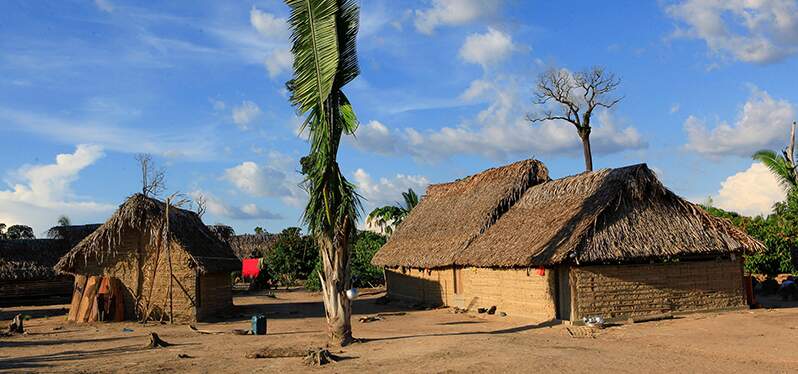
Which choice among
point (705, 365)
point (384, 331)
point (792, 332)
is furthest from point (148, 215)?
point (792, 332)

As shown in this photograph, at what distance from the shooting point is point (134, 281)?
68.2 feet

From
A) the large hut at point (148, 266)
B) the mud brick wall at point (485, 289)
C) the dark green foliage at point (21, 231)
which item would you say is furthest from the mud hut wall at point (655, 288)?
the dark green foliage at point (21, 231)

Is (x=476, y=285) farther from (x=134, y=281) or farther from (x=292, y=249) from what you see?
(x=292, y=249)

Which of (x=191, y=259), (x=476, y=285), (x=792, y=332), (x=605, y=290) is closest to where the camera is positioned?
(x=792, y=332)

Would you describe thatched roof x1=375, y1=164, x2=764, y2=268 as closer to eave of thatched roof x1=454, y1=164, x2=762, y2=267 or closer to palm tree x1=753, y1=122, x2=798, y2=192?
eave of thatched roof x1=454, y1=164, x2=762, y2=267

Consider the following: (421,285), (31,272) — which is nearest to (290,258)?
(31,272)

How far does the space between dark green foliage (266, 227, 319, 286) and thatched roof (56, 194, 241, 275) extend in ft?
57.7

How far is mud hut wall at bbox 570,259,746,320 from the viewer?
1691 cm

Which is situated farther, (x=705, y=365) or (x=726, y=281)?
(x=726, y=281)

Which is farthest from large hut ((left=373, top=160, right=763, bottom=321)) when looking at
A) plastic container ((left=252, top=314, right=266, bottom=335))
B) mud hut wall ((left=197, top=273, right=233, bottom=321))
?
mud hut wall ((left=197, top=273, right=233, bottom=321))

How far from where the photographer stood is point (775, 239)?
25.7 meters

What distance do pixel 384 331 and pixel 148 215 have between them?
8.12 meters

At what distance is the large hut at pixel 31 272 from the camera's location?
30562 mm

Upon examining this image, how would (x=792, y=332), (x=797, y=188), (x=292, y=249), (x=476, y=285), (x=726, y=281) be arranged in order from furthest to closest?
(x=292, y=249), (x=797, y=188), (x=476, y=285), (x=726, y=281), (x=792, y=332)
